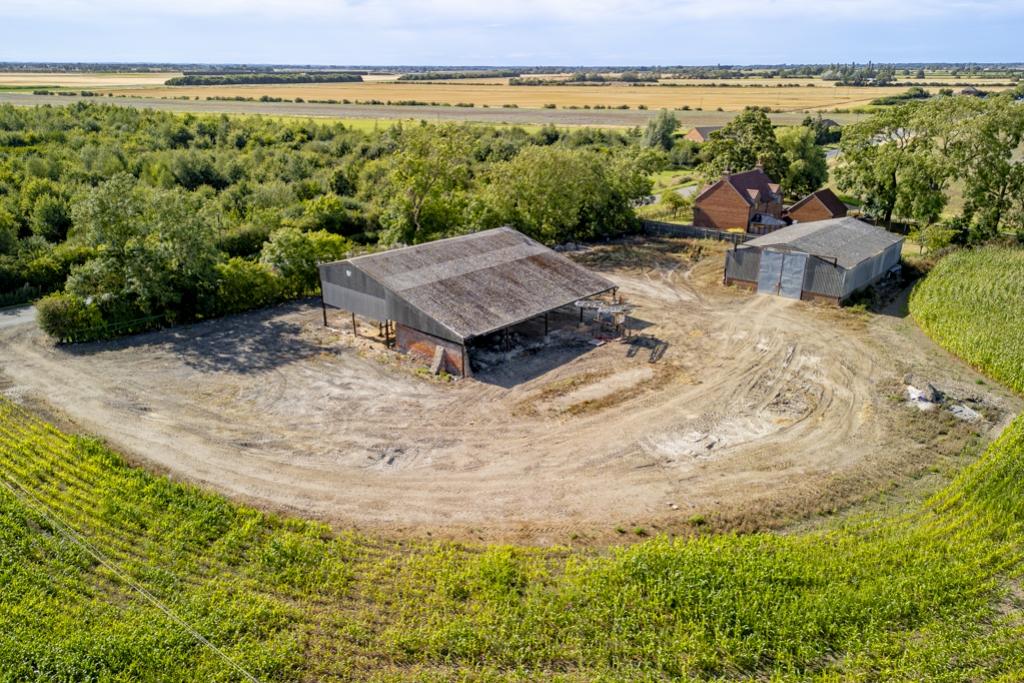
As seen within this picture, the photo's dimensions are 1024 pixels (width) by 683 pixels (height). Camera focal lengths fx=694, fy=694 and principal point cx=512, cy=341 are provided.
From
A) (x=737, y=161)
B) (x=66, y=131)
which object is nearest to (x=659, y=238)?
(x=737, y=161)

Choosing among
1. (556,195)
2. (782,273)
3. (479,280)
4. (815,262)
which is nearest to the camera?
(479,280)

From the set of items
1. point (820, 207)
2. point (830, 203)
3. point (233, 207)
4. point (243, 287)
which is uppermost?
point (830, 203)

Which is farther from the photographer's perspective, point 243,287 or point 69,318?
point 243,287

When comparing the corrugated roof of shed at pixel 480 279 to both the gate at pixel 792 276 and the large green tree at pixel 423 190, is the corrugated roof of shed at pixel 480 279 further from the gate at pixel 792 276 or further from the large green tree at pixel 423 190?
the gate at pixel 792 276

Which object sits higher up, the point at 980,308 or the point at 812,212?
the point at 812,212

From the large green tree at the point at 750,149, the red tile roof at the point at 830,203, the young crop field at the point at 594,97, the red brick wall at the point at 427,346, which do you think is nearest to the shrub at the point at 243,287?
the red brick wall at the point at 427,346

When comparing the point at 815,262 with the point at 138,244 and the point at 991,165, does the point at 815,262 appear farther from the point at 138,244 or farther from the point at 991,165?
the point at 138,244

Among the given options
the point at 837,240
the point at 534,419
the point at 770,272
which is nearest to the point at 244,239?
the point at 534,419
